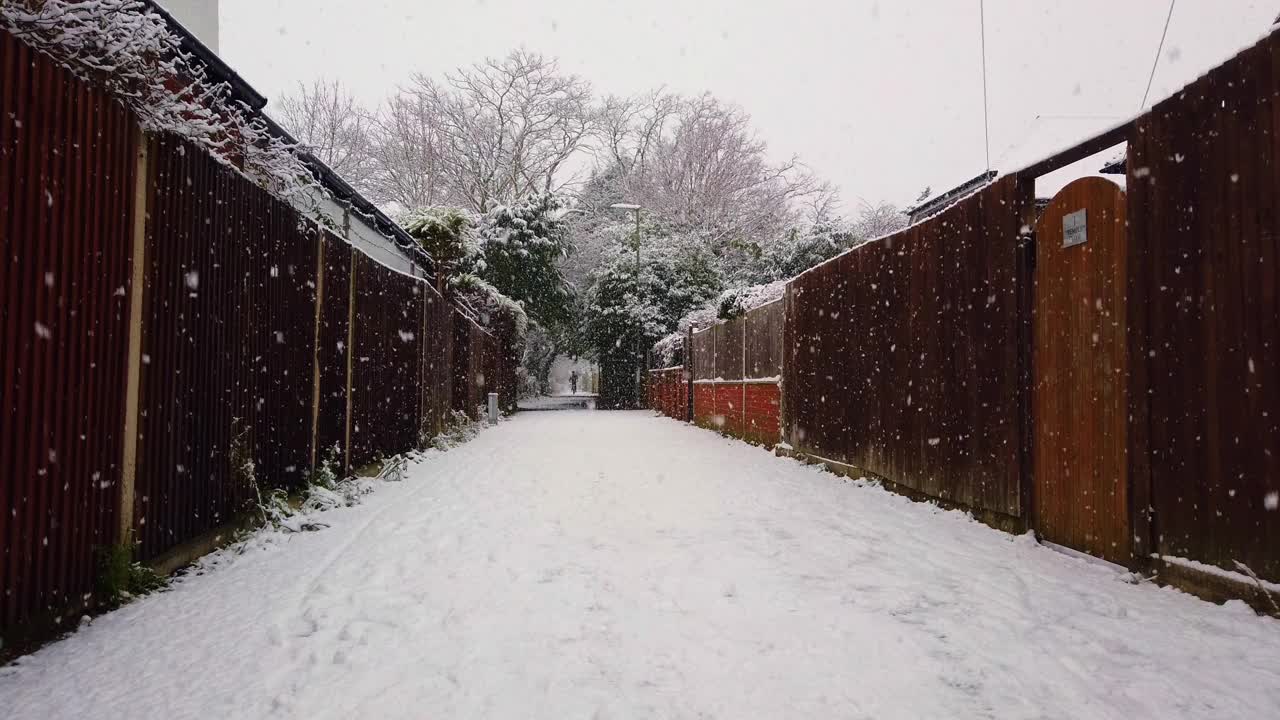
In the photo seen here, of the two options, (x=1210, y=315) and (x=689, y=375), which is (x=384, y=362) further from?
(x=689, y=375)

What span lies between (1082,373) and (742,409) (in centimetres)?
886

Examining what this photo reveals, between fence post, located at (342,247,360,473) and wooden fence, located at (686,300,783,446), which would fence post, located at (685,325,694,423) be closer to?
wooden fence, located at (686,300,783,446)

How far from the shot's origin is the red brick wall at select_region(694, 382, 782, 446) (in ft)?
35.9

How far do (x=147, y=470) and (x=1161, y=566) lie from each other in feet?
16.5

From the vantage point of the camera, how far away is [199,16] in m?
15.4

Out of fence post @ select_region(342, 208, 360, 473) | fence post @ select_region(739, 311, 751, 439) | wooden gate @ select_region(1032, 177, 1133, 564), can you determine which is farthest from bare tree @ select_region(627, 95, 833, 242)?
wooden gate @ select_region(1032, 177, 1133, 564)

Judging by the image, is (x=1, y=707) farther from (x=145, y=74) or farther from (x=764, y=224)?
(x=764, y=224)

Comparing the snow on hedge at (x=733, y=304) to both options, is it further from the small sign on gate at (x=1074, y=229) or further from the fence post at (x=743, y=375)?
the small sign on gate at (x=1074, y=229)

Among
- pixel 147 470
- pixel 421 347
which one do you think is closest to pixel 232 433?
pixel 147 470

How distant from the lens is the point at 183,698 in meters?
2.45

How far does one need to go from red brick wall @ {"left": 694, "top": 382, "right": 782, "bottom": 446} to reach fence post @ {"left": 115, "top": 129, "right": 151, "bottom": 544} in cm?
838

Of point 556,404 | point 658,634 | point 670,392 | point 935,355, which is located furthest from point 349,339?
point 556,404

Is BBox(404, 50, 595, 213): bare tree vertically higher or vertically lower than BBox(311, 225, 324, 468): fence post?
higher

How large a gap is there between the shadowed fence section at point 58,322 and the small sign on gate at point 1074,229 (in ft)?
16.5
